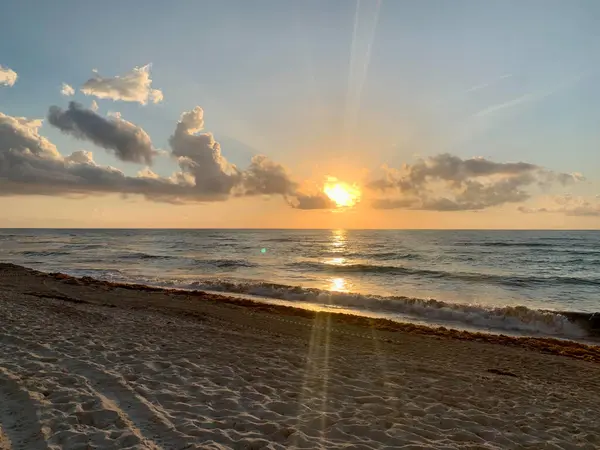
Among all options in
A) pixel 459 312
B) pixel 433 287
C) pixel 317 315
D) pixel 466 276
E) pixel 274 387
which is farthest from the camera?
pixel 466 276

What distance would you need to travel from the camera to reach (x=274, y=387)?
653 centimetres

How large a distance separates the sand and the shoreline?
18 cm

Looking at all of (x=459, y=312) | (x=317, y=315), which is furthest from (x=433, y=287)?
(x=317, y=315)

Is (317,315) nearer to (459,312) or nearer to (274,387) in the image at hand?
(459,312)

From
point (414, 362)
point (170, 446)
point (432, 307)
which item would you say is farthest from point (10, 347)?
point (432, 307)

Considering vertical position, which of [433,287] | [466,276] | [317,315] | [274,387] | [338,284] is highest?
[274,387]

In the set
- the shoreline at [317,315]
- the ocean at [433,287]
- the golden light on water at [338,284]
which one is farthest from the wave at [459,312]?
the golden light on water at [338,284]

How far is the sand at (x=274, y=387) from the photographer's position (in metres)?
4.83

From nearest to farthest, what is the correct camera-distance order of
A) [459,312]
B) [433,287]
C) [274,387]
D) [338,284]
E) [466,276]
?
1. [274,387]
2. [459,312]
3. [433,287]
4. [338,284]
5. [466,276]

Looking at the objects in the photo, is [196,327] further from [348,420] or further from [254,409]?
[348,420]

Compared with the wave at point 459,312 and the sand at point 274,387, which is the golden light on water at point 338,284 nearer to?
the wave at point 459,312

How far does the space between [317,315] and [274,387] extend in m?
8.33

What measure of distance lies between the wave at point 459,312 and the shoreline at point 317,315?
77.8 inches

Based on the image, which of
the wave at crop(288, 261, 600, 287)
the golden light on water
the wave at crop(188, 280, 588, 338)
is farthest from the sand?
the wave at crop(288, 261, 600, 287)
